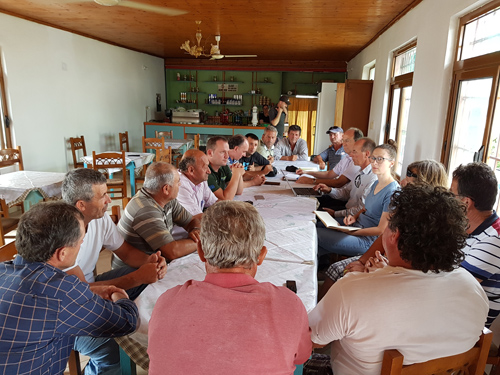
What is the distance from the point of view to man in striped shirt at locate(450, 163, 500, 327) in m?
1.43

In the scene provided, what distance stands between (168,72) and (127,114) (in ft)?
9.01

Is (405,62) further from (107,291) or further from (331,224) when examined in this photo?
(107,291)

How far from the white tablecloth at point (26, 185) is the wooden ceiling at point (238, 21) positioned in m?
2.13

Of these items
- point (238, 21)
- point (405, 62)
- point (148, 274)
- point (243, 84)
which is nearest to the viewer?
point (148, 274)

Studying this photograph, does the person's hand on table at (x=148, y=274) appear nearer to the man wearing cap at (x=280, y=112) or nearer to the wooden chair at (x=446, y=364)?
the wooden chair at (x=446, y=364)

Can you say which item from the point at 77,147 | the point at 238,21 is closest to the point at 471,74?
the point at 238,21

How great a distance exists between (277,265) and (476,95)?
89.4 inches

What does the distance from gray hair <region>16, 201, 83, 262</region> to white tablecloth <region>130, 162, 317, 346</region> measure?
39 cm

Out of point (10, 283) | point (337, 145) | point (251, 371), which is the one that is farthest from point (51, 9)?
point (251, 371)

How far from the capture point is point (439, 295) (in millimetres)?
1002

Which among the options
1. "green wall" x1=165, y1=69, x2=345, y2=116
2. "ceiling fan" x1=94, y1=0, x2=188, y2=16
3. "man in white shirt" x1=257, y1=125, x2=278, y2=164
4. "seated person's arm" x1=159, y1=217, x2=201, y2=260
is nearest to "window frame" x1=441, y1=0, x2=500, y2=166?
"seated person's arm" x1=159, y1=217, x2=201, y2=260

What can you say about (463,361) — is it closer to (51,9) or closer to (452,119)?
(452,119)

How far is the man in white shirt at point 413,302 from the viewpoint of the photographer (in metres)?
0.98

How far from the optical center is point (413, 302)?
0.99m
